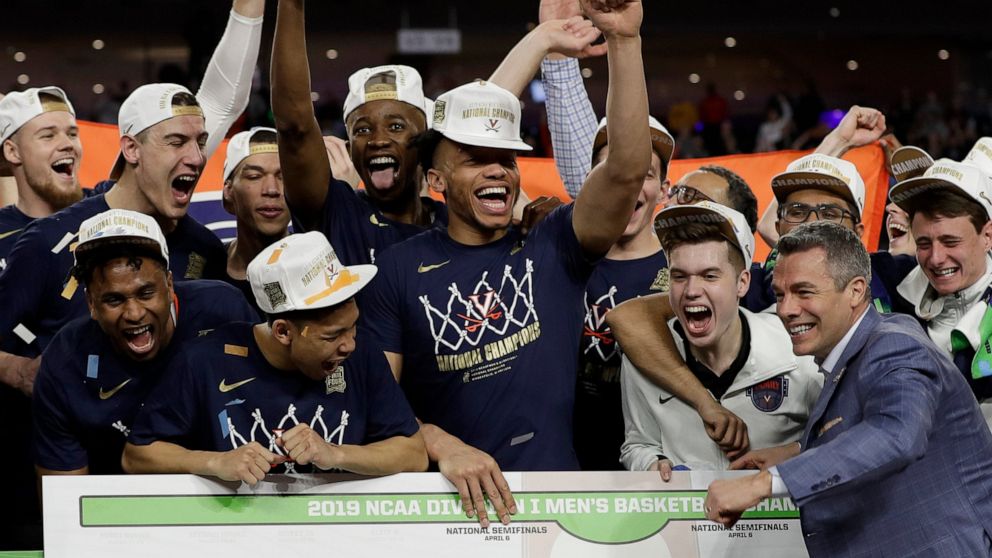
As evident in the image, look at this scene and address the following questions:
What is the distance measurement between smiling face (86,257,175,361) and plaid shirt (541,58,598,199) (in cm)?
208

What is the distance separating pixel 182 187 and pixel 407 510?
164 cm

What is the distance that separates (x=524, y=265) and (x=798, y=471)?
1.06m

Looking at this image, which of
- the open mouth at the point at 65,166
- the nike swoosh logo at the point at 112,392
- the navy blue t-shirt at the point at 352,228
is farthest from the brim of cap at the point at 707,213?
the open mouth at the point at 65,166

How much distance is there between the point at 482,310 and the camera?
3449 mm

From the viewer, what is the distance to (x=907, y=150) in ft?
15.0

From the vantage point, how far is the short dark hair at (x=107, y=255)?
→ 3.50 m

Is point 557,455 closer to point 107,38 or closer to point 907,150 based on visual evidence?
point 907,150

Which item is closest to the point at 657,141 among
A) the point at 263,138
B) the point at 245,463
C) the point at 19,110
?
the point at 263,138

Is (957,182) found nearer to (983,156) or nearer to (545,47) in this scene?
(983,156)

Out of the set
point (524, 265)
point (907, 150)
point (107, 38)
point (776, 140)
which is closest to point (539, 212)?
point (524, 265)

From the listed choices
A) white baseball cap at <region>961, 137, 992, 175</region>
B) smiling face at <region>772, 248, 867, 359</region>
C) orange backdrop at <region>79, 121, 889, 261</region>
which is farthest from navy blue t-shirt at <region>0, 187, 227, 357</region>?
white baseball cap at <region>961, 137, 992, 175</region>

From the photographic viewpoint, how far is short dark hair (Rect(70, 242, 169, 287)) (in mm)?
3496

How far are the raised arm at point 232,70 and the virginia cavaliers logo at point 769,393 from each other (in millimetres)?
2140

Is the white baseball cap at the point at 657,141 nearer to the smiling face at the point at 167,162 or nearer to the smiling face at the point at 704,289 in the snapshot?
the smiling face at the point at 704,289
